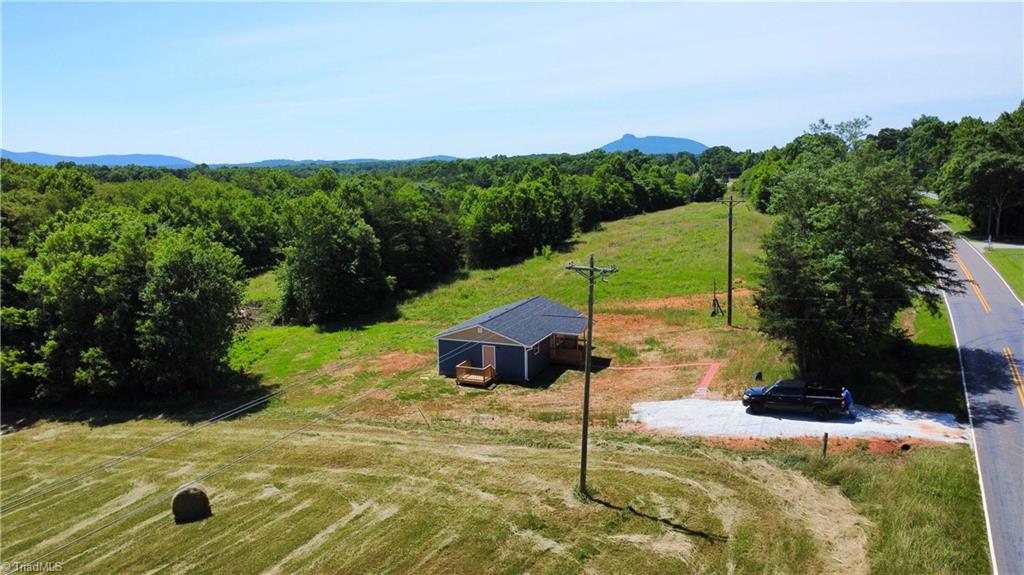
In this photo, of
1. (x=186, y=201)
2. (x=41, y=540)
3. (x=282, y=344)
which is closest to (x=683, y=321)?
(x=282, y=344)

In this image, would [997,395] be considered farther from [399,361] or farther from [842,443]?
[399,361]

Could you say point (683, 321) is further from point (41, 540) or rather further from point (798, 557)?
point (41, 540)

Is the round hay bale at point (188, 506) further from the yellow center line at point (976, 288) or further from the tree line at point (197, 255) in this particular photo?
the yellow center line at point (976, 288)

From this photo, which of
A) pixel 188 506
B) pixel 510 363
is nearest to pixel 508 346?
pixel 510 363

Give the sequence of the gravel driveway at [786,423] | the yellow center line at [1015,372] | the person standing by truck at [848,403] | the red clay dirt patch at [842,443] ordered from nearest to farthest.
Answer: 1. the red clay dirt patch at [842,443]
2. the gravel driveway at [786,423]
3. the person standing by truck at [848,403]
4. the yellow center line at [1015,372]

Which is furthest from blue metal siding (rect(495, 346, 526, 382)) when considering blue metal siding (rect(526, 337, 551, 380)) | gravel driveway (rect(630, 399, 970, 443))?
gravel driveway (rect(630, 399, 970, 443))

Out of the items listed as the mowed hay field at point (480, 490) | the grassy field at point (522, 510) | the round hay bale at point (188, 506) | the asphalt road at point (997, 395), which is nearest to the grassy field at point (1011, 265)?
the asphalt road at point (997, 395)

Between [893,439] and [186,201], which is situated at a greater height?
[186,201]
